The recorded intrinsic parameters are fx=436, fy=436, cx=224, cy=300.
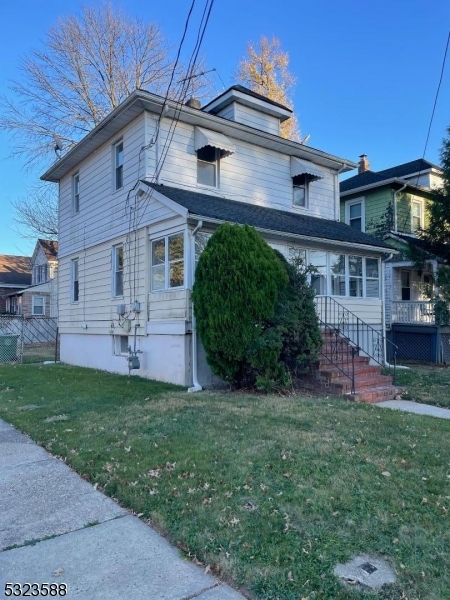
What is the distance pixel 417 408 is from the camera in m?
7.52

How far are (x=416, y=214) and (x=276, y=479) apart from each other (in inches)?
742

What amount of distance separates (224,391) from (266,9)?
743cm

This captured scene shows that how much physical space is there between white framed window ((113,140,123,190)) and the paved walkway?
842 cm

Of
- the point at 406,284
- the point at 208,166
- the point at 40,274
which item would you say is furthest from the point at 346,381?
the point at 40,274

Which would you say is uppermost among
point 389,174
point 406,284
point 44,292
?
point 389,174

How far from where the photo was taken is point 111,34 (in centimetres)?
2217

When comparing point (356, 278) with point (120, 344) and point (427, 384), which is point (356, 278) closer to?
point (427, 384)

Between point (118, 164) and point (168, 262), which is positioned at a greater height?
point (118, 164)

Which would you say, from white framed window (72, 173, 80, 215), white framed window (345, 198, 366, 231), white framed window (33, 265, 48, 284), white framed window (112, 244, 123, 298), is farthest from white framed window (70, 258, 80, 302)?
white framed window (33, 265, 48, 284)

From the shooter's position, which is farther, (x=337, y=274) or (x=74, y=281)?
(x=74, y=281)

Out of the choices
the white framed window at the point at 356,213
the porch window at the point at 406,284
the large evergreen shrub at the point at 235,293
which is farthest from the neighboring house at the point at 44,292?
the large evergreen shrub at the point at 235,293

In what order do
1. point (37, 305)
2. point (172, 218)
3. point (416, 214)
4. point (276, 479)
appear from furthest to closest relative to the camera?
point (37, 305) < point (416, 214) < point (172, 218) < point (276, 479)

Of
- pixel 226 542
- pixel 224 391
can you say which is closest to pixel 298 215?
pixel 224 391

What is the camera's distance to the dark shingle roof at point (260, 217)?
941 cm
